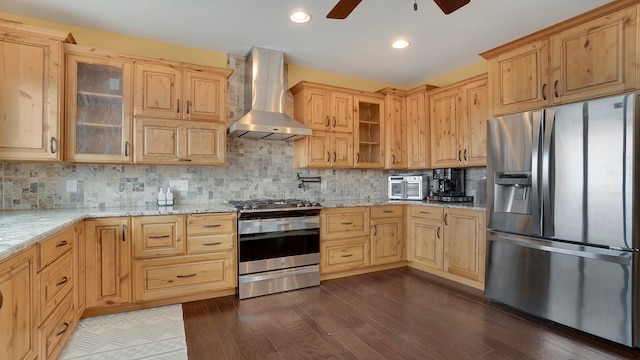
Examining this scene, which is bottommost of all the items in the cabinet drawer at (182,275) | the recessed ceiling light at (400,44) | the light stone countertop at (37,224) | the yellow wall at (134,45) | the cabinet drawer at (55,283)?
the cabinet drawer at (182,275)

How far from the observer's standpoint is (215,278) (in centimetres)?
287

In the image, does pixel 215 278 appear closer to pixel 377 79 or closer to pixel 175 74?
pixel 175 74

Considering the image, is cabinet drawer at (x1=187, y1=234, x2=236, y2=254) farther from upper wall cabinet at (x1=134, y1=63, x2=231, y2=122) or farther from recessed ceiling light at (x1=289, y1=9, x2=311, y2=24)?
recessed ceiling light at (x1=289, y1=9, x2=311, y2=24)

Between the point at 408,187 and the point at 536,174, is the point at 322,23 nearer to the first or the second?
the point at 536,174

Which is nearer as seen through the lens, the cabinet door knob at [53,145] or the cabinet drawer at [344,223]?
the cabinet door knob at [53,145]

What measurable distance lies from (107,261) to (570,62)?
406 cm

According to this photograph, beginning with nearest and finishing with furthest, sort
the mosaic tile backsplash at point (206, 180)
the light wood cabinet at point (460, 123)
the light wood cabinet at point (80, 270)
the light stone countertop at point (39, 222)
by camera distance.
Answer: the light stone countertop at point (39, 222) < the light wood cabinet at point (80, 270) < the mosaic tile backsplash at point (206, 180) < the light wood cabinet at point (460, 123)

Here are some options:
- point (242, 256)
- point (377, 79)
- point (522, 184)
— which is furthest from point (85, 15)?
point (522, 184)

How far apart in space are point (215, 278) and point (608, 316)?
121 inches

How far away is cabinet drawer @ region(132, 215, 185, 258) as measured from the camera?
2.58 metres

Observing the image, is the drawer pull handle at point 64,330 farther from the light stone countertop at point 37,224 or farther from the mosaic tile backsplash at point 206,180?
the mosaic tile backsplash at point 206,180

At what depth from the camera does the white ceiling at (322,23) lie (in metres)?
2.46

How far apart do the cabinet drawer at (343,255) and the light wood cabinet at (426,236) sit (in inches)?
24.7

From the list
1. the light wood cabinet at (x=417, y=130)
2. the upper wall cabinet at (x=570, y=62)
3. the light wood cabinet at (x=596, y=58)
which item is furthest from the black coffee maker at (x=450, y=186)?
the light wood cabinet at (x=596, y=58)
